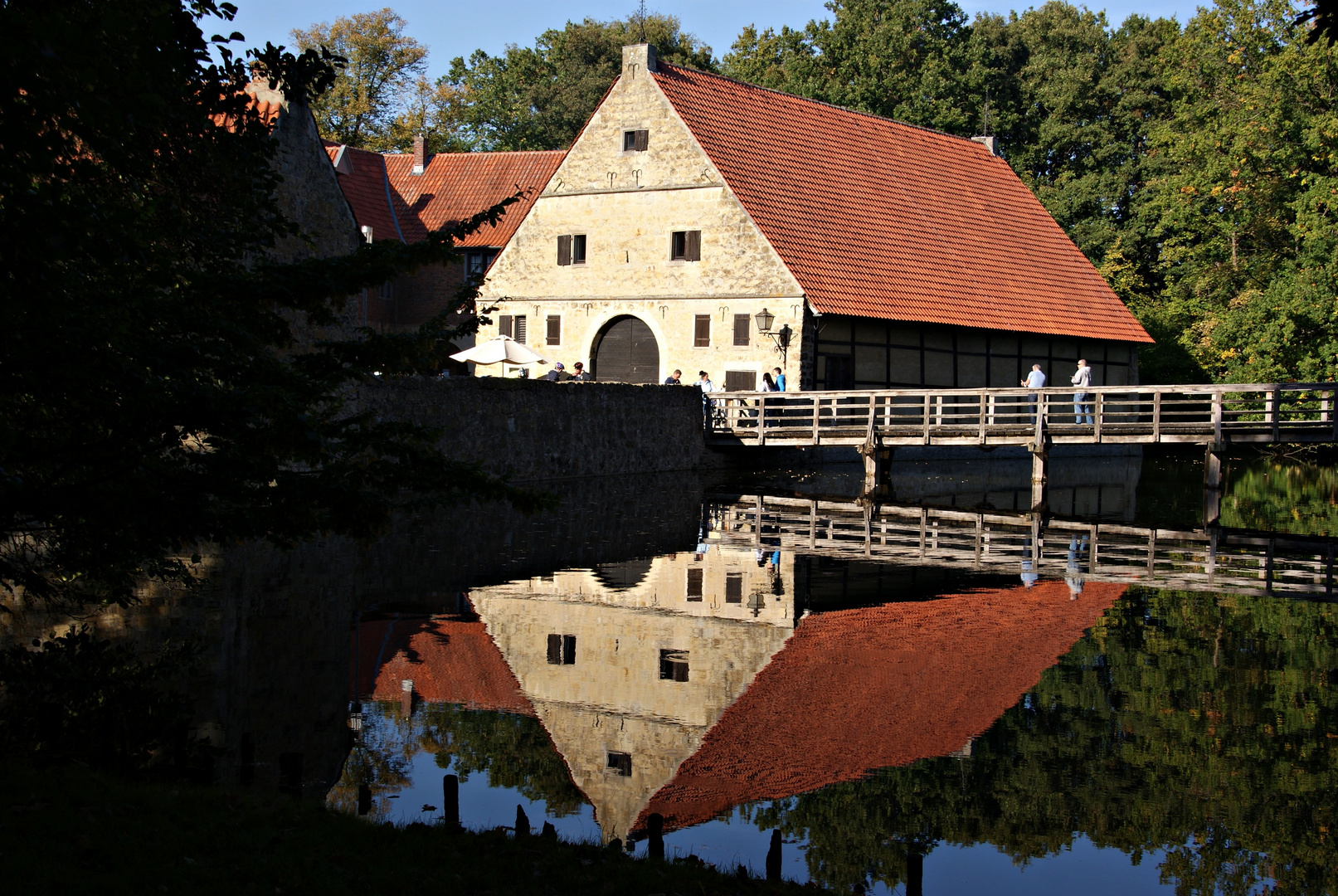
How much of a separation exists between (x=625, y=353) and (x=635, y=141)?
5354 mm

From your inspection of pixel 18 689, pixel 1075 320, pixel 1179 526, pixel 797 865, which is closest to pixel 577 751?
pixel 797 865

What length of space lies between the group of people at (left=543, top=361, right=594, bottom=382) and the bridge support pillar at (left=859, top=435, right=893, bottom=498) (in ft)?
25.8

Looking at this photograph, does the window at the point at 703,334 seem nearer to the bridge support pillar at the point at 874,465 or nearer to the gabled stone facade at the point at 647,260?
the gabled stone facade at the point at 647,260

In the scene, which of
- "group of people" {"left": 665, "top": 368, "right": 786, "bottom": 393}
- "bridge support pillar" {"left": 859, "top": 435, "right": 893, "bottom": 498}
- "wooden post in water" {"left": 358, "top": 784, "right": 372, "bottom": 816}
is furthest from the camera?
"group of people" {"left": 665, "top": 368, "right": 786, "bottom": 393}

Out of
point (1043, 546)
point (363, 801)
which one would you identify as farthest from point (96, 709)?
point (1043, 546)

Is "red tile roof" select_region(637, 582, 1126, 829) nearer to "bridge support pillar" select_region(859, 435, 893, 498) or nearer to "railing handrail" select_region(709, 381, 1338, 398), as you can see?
"railing handrail" select_region(709, 381, 1338, 398)

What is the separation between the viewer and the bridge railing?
79.2 feet

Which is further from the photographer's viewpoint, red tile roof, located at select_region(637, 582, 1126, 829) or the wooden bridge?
the wooden bridge

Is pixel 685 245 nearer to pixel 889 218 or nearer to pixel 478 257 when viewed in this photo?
pixel 889 218

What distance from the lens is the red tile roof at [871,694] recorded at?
8.38 m

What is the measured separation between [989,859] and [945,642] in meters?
5.32

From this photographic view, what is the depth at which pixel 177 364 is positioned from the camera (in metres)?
7.07

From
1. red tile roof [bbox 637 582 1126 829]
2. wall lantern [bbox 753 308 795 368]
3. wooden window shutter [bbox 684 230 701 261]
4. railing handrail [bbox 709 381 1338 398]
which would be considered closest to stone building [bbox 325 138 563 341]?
wooden window shutter [bbox 684 230 701 261]

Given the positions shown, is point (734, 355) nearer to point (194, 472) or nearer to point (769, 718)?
point (769, 718)
